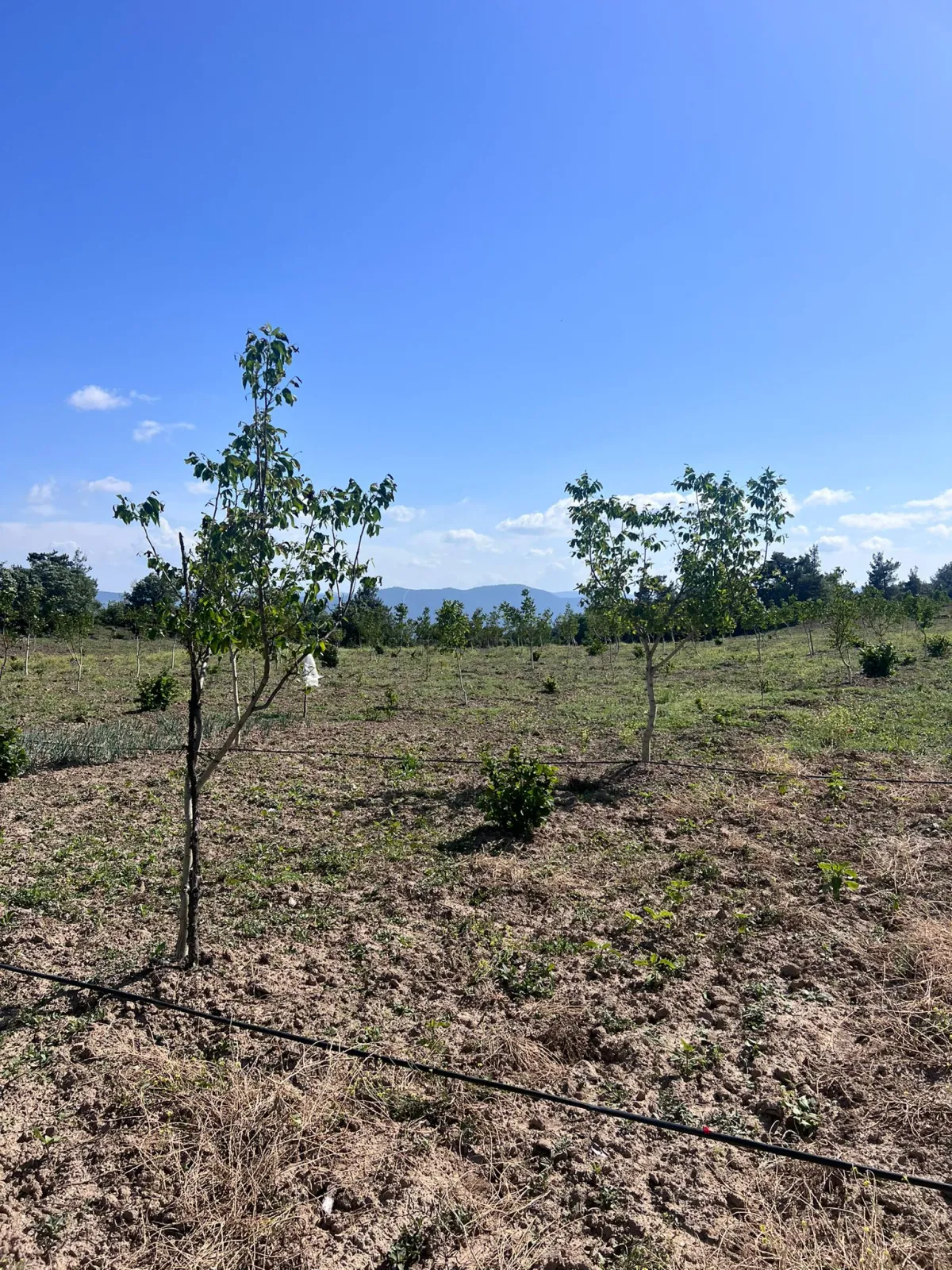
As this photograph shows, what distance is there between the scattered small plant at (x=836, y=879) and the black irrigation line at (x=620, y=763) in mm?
3356

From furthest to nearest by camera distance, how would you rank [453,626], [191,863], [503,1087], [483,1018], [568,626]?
[568,626] < [453,626] < [191,863] < [483,1018] < [503,1087]

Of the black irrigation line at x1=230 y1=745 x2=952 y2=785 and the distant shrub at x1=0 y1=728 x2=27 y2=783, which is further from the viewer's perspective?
the distant shrub at x1=0 y1=728 x2=27 y2=783

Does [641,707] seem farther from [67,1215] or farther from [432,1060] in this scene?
[67,1215]

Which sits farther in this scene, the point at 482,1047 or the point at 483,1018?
the point at 483,1018

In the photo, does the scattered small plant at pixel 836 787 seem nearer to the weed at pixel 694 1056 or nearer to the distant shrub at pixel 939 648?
the weed at pixel 694 1056

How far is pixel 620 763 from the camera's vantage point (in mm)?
11414

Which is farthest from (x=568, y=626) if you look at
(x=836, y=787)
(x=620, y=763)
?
(x=836, y=787)

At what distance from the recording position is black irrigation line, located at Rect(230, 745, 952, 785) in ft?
32.1

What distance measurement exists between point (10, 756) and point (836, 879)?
11.5 meters

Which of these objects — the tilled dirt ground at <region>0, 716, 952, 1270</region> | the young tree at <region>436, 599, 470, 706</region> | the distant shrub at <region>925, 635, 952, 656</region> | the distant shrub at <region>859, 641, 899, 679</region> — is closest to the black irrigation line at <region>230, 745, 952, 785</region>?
the tilled dirt ground at <region>0, 716, 952, 1270</region>

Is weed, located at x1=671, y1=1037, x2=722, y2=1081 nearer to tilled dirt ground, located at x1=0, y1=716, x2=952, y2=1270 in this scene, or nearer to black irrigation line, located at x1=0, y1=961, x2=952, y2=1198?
tilled dirt ground, located at x1=0, y1=716, x2=952, y2=1270

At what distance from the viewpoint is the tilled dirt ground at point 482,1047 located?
10.2ft

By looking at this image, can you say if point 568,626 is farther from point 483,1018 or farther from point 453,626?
point 483,1018

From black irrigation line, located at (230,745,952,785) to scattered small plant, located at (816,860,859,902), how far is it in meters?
3.36
